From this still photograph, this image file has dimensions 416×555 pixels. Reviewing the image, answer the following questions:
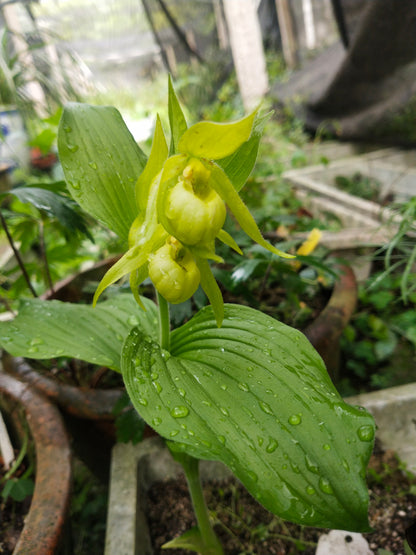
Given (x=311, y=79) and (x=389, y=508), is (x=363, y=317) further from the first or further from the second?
(x=311, y=79)

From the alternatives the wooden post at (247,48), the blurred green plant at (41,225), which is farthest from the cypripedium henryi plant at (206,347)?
the wooden post at (247,48)

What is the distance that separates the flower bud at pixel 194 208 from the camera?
0.37 m

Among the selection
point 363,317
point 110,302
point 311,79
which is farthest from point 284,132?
point 110,302

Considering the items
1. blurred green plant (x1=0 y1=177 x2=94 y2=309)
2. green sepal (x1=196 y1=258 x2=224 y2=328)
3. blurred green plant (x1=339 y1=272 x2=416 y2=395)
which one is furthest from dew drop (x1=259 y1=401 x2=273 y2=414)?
blurred green plant (x1=339 y1=272 x2=416 y2=395)

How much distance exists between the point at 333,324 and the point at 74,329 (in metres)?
0.51

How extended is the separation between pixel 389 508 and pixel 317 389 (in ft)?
1.43

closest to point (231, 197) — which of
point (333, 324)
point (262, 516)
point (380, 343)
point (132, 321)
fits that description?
point (132, 321)

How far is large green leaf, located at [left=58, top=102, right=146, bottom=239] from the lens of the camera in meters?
0.51

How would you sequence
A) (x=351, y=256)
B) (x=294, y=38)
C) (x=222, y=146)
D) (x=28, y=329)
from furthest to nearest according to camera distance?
(x=294, y=38), (x=351, y=256), (x=28, y=329), (x=222, y=146)

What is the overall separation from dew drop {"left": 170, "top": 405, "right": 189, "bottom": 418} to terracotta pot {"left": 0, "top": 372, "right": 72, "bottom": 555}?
0.97 feet

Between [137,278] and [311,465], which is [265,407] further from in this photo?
[137,278]

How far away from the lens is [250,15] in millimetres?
2900

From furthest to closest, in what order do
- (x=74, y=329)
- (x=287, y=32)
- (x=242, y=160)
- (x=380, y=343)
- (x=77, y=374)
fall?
(x=287, y=32), (x=380, y=343), (x=77, y=374), (x=74, y=329), (x=242, y=160)

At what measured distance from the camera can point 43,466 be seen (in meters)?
0.64
